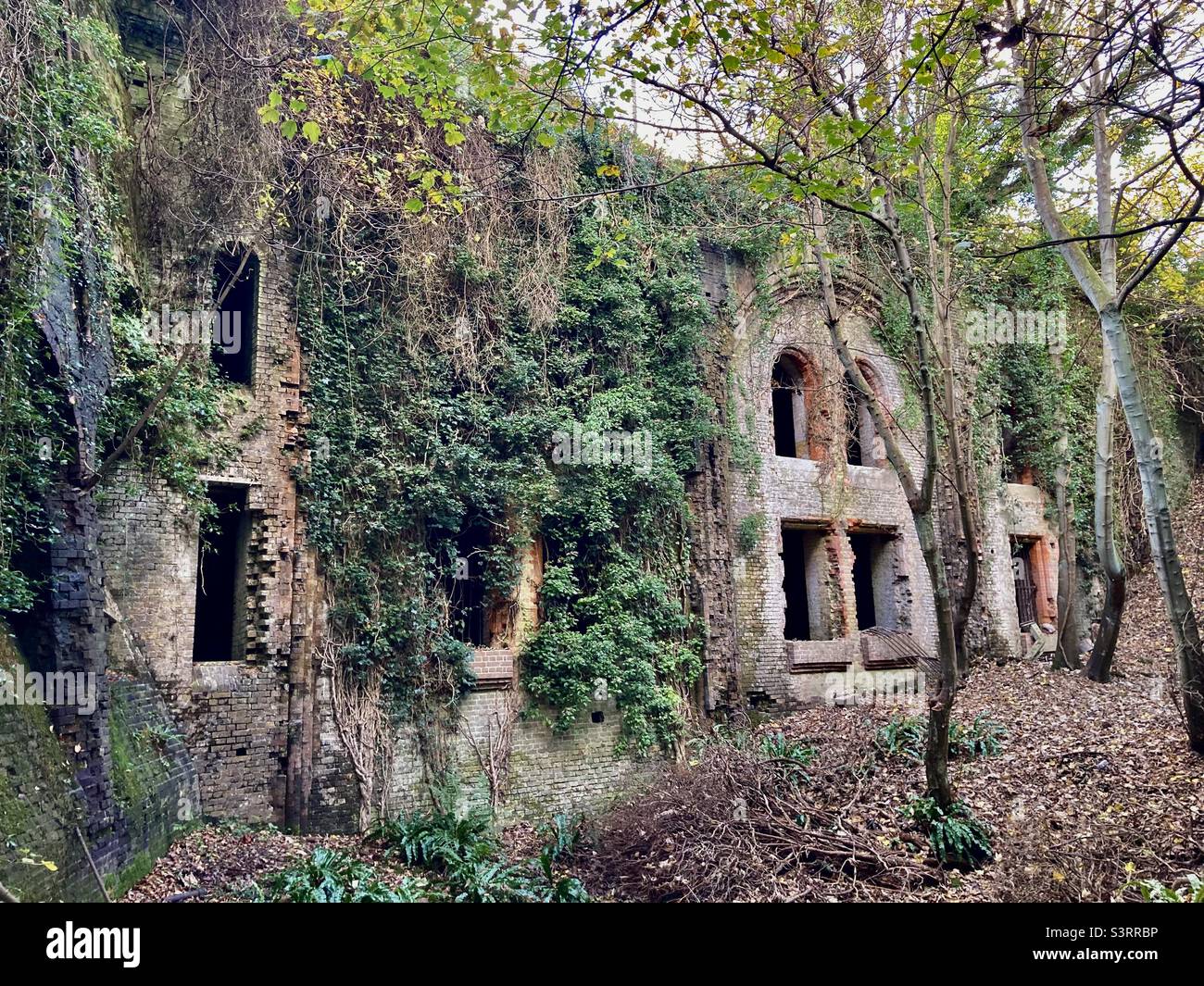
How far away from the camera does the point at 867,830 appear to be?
709 centimetres

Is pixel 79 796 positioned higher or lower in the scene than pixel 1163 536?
lower

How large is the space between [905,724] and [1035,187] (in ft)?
19.8

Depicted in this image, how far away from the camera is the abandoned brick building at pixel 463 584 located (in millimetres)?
7906

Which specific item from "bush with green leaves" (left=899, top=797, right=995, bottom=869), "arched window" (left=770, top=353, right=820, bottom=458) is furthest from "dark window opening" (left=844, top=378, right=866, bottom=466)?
"bush with green leaves" (left=899, top=797, right=995, bottom=869)

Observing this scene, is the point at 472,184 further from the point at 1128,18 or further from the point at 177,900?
the point at 177,900

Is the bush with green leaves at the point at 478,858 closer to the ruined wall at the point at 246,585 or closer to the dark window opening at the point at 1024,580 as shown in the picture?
the ruined wall at the point at 246,585

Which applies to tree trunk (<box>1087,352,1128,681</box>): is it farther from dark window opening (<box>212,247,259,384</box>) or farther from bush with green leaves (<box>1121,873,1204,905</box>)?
dark window opening (<box>212,247,259,384</box>)

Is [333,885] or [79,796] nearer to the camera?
[79,796]

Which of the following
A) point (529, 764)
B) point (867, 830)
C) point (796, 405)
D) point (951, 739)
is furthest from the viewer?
point (796, 405)

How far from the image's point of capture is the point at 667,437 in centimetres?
1150

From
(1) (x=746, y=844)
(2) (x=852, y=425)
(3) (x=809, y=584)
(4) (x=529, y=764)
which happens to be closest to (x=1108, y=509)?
(3) (x=809, y=584)

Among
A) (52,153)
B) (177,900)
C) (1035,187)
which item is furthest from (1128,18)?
(177,900)

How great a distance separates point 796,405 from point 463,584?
6898 mm

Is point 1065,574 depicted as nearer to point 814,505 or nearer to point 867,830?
point 814,505
